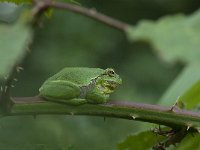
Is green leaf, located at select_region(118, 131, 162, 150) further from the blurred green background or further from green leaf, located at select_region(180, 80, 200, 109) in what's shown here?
the blurred green background

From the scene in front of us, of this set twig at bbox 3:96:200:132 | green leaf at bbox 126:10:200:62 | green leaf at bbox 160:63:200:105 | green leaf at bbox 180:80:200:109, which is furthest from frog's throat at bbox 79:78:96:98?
green leaf at bbox 126:10:200:62

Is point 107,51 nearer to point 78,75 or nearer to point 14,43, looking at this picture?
point 78,75

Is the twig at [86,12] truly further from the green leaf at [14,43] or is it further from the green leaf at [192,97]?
the green leaf at [192,97]

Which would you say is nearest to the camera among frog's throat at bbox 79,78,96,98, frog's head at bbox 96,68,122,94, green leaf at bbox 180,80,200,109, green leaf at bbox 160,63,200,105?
green leaf at bbox 180,80,200,109

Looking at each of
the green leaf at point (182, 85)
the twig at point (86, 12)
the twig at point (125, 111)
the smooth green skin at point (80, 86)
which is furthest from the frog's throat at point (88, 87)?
the twig at point (86, 12)

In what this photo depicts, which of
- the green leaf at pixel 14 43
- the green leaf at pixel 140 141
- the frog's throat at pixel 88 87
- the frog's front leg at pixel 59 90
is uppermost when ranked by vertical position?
the green leaf at pixel 14 43

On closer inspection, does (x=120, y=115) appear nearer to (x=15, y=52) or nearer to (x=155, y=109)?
(x=155, y=109)
